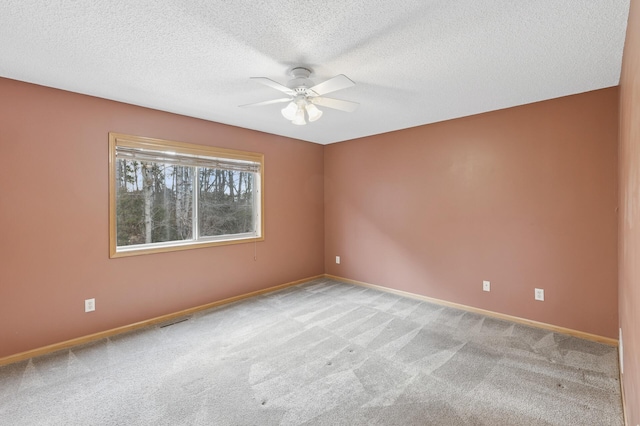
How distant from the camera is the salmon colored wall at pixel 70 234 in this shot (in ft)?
8.09

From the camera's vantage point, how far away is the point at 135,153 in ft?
10.3

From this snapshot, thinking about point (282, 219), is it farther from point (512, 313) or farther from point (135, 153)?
point (512, 313)

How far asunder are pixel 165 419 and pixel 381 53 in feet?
8.95

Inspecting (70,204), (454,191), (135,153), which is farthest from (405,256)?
(70,204)

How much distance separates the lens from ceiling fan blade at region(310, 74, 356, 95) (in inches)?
78.4

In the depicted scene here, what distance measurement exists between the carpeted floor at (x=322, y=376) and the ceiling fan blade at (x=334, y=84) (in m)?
2.12

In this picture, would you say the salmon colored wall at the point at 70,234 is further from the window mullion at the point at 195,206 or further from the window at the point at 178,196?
the window mullion at the point at 195,206

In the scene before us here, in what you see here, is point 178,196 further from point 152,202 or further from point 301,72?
point 301,72

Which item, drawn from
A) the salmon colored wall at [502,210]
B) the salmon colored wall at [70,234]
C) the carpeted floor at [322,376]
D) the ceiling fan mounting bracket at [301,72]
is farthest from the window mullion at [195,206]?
the salmon colored wall at [502,210]

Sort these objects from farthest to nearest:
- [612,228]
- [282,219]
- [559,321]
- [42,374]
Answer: [282,219], [559,321], [612,228], [42,374]

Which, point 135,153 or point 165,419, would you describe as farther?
point 135,153

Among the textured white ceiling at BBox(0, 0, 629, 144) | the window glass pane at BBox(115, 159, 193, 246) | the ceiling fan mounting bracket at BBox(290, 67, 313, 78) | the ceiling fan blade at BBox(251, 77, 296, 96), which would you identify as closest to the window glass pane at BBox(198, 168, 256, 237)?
the window glass pane at BBox(115, 159, 193, 246)

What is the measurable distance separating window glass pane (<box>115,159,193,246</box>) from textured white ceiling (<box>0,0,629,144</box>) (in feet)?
2.48

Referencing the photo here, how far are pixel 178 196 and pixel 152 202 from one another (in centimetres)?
30
